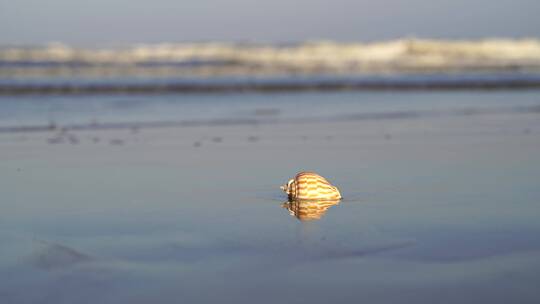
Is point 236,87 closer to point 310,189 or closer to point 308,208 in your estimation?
point 310,189

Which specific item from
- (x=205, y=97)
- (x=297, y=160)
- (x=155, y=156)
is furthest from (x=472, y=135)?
(x=205, y=97)

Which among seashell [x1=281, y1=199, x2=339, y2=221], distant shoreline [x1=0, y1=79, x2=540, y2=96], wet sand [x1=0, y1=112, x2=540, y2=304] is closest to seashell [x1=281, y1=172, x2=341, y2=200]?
seashell [x1=281, y1=199, x2=339, y2=221]

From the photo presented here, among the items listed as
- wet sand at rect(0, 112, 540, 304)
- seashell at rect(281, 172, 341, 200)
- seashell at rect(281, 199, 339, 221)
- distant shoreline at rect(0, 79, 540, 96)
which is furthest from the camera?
distant shoreline at rect(0, 79, 540, 96)

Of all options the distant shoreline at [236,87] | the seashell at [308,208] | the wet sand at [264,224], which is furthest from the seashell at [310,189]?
the distant shoreline at [236,87]

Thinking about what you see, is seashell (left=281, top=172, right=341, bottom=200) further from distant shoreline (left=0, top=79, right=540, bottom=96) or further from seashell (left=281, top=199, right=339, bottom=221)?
distant shoreline (left=0, top=79, right=540, bottom=96)

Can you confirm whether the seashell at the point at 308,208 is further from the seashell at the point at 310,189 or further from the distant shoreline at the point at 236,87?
the distant shoreline at the point at 236,87
